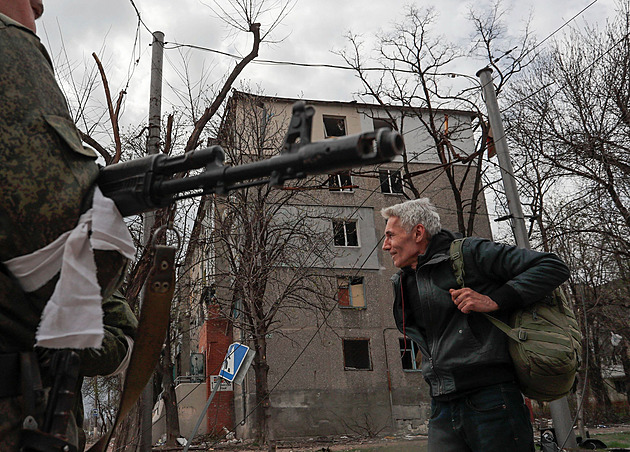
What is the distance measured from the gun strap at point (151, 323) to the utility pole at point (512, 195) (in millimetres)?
7640

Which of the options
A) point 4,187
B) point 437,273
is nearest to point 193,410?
point 437,273

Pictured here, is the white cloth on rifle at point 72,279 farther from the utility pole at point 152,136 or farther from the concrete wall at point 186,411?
the concrete wall at point 186,411

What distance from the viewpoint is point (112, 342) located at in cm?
192

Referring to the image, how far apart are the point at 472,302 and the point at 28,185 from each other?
2.32m

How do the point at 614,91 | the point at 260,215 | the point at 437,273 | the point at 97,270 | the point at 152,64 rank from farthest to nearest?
the point at 614,91, the point at 260,215, the point at 152,64, the point at 437,273, the point at 97,270

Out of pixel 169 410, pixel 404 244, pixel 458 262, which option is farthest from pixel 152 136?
pixel 169 410

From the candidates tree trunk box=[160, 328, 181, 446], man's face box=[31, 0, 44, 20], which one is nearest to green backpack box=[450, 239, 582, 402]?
man's face box=[31, 0, 44, 20]

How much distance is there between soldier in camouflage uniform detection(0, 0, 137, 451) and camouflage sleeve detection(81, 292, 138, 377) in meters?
0.29

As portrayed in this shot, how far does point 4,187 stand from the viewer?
54.9 inches

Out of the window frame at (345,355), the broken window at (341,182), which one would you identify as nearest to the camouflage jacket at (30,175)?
the broken window at (341,182)

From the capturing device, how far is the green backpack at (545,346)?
2863 millimetres

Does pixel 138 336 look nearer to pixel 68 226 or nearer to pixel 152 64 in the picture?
pixel 68 226

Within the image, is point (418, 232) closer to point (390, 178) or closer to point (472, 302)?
point (472, 302)

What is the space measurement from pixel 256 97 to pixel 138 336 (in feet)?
48.7
